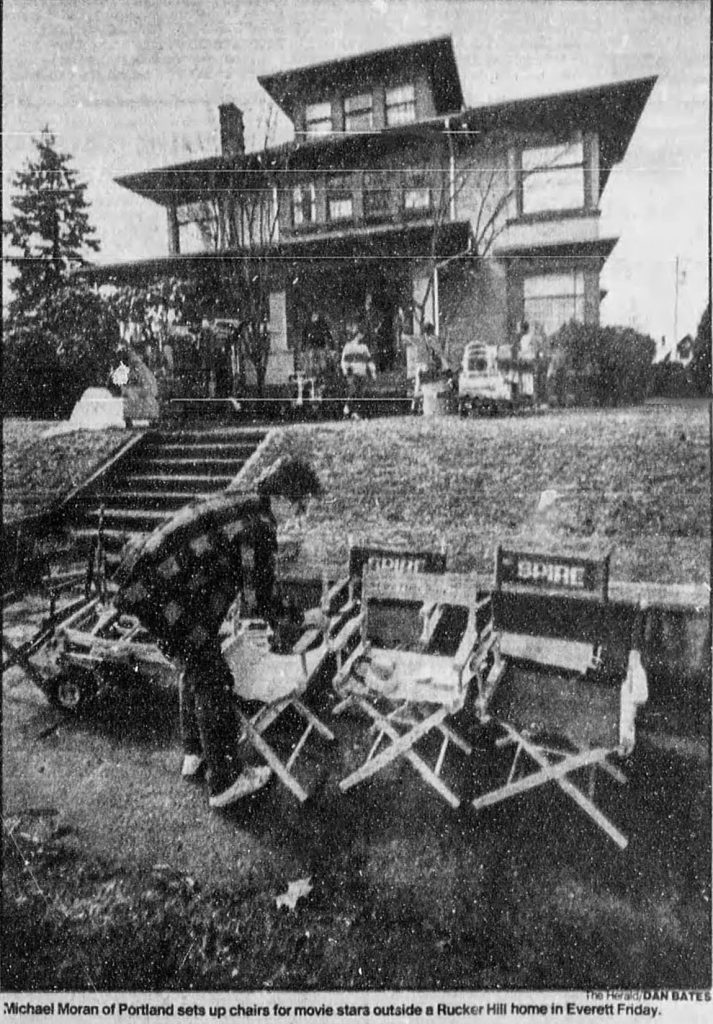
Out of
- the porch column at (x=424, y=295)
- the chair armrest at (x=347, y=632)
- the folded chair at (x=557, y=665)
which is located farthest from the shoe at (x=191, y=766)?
the porch column at (x=424, y=295)

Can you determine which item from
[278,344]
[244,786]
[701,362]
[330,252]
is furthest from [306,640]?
[701,362]

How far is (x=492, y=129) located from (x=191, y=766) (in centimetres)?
268

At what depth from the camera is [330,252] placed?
246 centimetres

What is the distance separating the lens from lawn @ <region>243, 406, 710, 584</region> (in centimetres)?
227

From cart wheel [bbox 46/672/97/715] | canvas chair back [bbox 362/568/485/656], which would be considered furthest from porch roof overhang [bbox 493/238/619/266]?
cart wheel [bbox 46/672/97/715]

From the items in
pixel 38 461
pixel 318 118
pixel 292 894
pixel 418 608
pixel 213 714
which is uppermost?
pixel 318 118

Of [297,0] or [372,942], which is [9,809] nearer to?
[372,942]

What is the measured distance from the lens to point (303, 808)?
7.03 feet

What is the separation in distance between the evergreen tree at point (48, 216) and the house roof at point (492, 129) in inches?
9.6

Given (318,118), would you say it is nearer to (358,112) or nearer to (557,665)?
(358,112)

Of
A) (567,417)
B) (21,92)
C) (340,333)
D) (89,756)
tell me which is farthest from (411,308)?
(89,756)

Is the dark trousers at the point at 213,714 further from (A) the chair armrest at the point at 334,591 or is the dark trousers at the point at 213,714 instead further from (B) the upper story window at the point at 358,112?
(B) the upper story window at the point at 358,112

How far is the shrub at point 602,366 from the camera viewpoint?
7.68ft

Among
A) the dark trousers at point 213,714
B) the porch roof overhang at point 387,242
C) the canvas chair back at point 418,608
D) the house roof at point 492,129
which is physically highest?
the house roof at point 492,129
